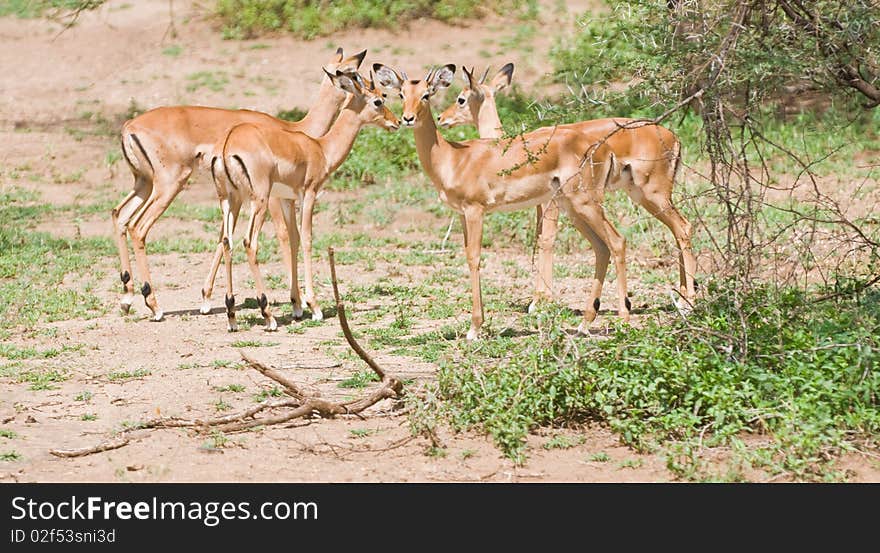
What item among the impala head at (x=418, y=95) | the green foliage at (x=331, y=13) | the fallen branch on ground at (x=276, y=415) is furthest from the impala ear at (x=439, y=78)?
the green foliage at (x=331, y=13)

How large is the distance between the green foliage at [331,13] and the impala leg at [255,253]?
9659 millimetres

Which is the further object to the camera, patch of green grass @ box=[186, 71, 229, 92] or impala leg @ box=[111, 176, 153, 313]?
patch of green grass @ box=[186, 71, 229, 92]

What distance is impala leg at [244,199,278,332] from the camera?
9570mm

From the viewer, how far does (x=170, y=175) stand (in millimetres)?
10656

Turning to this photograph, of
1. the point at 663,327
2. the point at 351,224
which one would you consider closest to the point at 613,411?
the point at 663,327

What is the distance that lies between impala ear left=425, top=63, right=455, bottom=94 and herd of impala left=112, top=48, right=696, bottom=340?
18 mm

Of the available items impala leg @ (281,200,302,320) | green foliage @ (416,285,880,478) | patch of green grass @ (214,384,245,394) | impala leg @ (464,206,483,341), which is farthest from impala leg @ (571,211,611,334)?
patch of green grass @ (214,384,245,394)

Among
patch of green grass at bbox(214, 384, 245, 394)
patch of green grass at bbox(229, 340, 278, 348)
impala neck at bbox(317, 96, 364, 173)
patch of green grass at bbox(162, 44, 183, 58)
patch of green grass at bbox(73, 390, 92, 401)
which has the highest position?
patch of green grass at bbox(162, 44, 183, 58)

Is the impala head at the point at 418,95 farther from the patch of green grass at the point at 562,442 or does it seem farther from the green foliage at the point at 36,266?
the patch of green grass at the point at 562,442

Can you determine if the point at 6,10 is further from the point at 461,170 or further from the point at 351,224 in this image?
the point at 461,170

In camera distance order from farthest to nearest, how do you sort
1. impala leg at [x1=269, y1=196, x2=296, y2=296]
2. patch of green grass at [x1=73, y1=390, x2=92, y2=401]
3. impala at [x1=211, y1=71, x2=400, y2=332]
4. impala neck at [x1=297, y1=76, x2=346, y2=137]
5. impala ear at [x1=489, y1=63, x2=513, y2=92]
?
impala ear at [x1=489, y1=63, x2=513, y2=92], impala neck at [x1=297, y1=76, x2=346, y2=137], impala leg at [x1=269, y1=196, x2=296, y2=296], impala at [x1=211, y1=71, x2=400, y2=332], patch of green grass at [x1=73, y1=390, x2=92, y2=401]

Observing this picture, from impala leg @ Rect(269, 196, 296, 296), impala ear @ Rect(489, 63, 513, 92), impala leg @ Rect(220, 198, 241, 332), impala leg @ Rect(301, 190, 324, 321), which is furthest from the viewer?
impala ear @ Rect(489, 63, 513, 92)

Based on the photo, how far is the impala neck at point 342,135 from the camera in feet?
35.5

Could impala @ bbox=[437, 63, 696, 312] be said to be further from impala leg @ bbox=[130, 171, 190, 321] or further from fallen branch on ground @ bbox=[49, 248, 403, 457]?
fallen branch on ground @ bbox=[49, 248, 403, 457]
